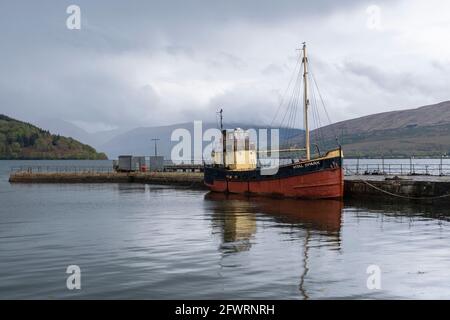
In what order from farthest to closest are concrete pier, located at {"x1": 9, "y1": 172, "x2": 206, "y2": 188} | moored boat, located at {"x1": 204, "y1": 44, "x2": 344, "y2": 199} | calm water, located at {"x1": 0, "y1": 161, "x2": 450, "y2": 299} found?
concrete pier, located at {"x1": 9, "y1": 172, "x2": 206, "y2": 188}, moored boat, located at {"x1": 204, "y1": 44, "x2": 344, "y2": 199}, calm water, located at {"x1": 0, "y1": 161, "x2": 450, "y2": 299}

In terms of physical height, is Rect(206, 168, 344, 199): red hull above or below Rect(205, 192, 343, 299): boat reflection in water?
above

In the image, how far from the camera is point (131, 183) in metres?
85.2

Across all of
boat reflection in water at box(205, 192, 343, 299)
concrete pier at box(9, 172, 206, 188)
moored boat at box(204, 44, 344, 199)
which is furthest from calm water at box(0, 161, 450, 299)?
concrete pier at box(9, 172, 206, 188)

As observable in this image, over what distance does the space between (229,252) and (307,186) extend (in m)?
25.3

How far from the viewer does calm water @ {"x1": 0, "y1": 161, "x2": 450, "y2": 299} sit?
1630 cm

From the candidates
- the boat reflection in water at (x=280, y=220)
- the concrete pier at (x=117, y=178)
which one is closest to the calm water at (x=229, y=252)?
the boat reflection in water at (x=280, y=220)

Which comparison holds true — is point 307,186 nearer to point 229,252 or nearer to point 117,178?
point 229,252

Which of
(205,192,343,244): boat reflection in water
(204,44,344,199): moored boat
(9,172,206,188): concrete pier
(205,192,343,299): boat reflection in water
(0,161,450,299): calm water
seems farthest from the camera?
(9,172,206,188): concrete pier

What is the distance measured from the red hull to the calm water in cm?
506

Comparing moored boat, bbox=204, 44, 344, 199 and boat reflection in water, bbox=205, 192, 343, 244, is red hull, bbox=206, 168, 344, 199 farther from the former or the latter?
boat reflection in water, bbox=205, 192, 343, 244

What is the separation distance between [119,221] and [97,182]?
173ft

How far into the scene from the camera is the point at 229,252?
2269 cm

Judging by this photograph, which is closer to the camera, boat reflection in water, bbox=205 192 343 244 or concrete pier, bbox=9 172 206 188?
boat reflection in water, bbox=205 192 343 244

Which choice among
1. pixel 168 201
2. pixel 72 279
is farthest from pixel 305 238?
pixel 168 201
